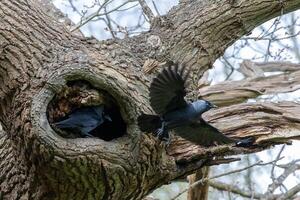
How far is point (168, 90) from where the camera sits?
81.9 inches

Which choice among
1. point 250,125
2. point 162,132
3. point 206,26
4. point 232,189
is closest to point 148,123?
point 162,132

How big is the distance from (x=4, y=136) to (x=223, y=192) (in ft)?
5.65

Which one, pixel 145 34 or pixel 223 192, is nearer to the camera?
pixel 145 34

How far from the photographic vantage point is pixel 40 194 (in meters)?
2.24

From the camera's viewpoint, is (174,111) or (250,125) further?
(250,125)

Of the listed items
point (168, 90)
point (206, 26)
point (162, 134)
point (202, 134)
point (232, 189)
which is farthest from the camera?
point (232, 189)

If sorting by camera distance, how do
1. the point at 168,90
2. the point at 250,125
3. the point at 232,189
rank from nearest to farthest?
the point at 168,90, the point at 250,125, the point at 232,189

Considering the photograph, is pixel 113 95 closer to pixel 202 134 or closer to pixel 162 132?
pixel 162 132

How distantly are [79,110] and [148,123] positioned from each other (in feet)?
0.81

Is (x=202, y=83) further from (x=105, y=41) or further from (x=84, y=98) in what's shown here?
(x=84, y=98)

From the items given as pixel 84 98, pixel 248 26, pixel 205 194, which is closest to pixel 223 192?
pixel 205 194

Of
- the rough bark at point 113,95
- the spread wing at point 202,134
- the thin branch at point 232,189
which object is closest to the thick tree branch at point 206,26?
the rough bark at point 113,95

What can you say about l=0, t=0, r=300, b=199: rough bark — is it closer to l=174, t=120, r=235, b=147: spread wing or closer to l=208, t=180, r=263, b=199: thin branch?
l=174, t=120, r=235, b=147: spread wing

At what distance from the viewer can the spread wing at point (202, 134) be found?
2.29m
